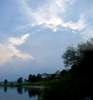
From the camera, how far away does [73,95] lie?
47344 mm

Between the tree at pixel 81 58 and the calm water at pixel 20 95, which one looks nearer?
the tree at pixel 81 58

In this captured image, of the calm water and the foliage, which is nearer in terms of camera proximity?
the foliage

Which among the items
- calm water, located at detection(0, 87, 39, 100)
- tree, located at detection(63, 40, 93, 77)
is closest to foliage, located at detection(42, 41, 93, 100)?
tree, located at detection(63, 40, 93, 77)

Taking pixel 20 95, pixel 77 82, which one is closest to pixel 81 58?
pixel 77 82

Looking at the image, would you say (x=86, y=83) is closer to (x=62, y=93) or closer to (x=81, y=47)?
(x=62, y=93)

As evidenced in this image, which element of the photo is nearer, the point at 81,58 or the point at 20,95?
the point at 81,58

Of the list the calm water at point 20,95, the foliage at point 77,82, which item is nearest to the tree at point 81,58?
the foliage at point 77,82

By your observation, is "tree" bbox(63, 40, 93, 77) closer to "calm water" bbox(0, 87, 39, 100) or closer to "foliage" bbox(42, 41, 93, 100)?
"foliage" bbox(42, 41, 93, 100)

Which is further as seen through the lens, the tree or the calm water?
the calm water

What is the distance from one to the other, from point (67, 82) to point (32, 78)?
142m

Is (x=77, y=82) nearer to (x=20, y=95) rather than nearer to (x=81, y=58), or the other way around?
(x=81, y=58)

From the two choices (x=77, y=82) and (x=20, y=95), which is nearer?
(x=77, y=82)

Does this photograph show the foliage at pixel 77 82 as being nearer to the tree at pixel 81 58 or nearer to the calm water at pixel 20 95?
the tree at pixel 81 58

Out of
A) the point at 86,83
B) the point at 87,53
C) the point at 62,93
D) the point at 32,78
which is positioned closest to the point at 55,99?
the point at 62,93
